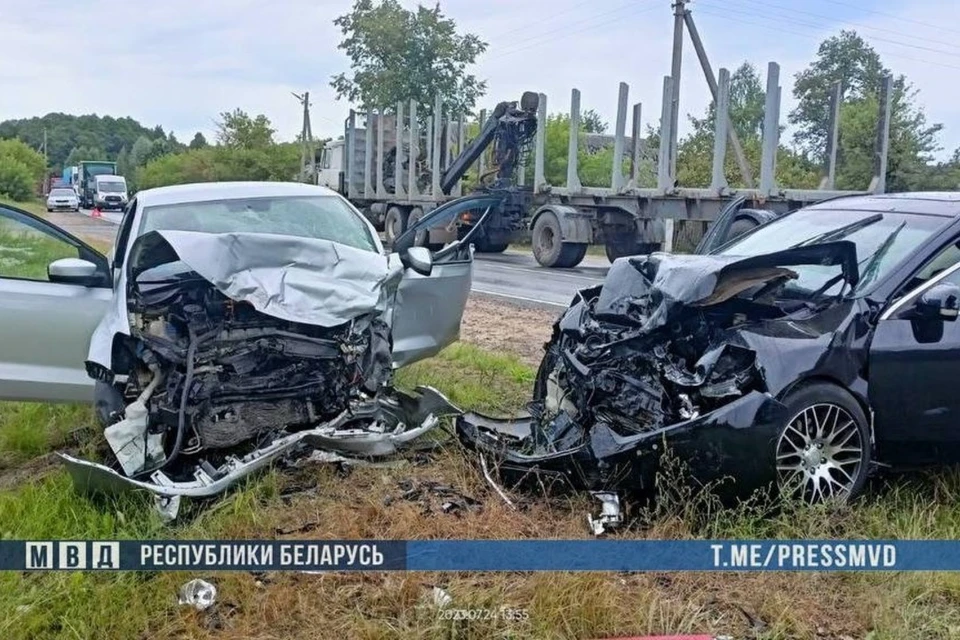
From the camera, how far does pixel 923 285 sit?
13.3 ft

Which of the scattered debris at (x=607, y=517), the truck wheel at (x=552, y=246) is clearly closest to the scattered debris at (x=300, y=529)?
the scattered debris at (x=607, y=517)

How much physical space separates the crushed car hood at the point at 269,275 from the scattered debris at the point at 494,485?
100 cm

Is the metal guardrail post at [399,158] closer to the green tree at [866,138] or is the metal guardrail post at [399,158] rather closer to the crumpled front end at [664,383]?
the green tree at [866,138]

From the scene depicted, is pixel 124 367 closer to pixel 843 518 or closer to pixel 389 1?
pixel 843 518

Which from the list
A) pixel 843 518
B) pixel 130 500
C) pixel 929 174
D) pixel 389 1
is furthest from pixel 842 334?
pixel 389 1

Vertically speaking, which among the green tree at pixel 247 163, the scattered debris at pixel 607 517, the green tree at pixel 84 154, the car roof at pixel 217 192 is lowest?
the scattered debris at pixel 607 517

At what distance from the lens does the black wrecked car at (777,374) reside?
364cm

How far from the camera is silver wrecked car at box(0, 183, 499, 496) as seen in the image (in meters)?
4.10

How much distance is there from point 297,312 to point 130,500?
114 cm

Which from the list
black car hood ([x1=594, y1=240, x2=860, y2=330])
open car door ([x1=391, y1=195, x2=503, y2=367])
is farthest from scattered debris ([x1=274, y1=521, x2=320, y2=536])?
black car hood ([x1=594, y1=240, x2=860, y2=330])

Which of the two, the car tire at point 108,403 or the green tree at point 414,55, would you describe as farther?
the green tree at point 414,55

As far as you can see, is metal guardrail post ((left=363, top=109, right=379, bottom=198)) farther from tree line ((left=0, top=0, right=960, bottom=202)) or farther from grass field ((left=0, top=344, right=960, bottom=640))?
grass field ((left=0, top=344, right=960, bottom=640))

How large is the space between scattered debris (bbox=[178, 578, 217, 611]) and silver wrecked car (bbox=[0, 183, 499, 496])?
531 mm

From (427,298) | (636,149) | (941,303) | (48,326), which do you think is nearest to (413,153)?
(636,149)
